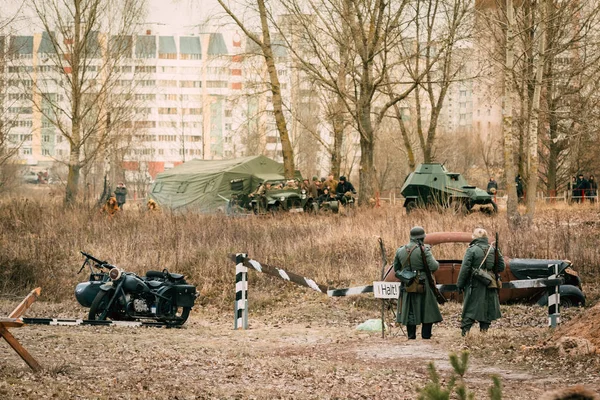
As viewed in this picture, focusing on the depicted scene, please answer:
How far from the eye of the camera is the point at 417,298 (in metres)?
13.2

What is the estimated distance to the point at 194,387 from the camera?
9.30 metres

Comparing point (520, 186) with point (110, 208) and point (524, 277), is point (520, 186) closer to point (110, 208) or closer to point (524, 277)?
point (110, 208)

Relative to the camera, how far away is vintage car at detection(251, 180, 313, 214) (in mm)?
33562

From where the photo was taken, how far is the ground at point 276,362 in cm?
915

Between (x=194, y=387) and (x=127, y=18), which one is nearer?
(x=194, y=387)

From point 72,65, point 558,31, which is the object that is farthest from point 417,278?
point 72,65

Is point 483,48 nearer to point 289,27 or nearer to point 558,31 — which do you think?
point 558,31

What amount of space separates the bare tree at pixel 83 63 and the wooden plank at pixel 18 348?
93.2ft

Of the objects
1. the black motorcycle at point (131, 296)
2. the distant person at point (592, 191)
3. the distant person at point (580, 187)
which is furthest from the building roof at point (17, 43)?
the distant person at point (580, 187)

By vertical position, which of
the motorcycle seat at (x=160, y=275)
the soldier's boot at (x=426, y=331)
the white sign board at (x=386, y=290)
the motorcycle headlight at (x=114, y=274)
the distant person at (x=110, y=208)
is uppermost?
the distant person at (x=110, y=208)

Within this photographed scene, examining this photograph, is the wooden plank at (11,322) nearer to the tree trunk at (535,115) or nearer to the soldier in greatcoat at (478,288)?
the soldier in greatcoat at (478,288)

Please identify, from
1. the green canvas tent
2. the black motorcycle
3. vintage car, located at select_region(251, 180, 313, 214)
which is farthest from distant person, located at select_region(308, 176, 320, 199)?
the black motorcycle

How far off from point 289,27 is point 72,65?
984cm

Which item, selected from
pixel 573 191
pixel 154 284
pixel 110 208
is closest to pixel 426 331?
pixel 154 284
